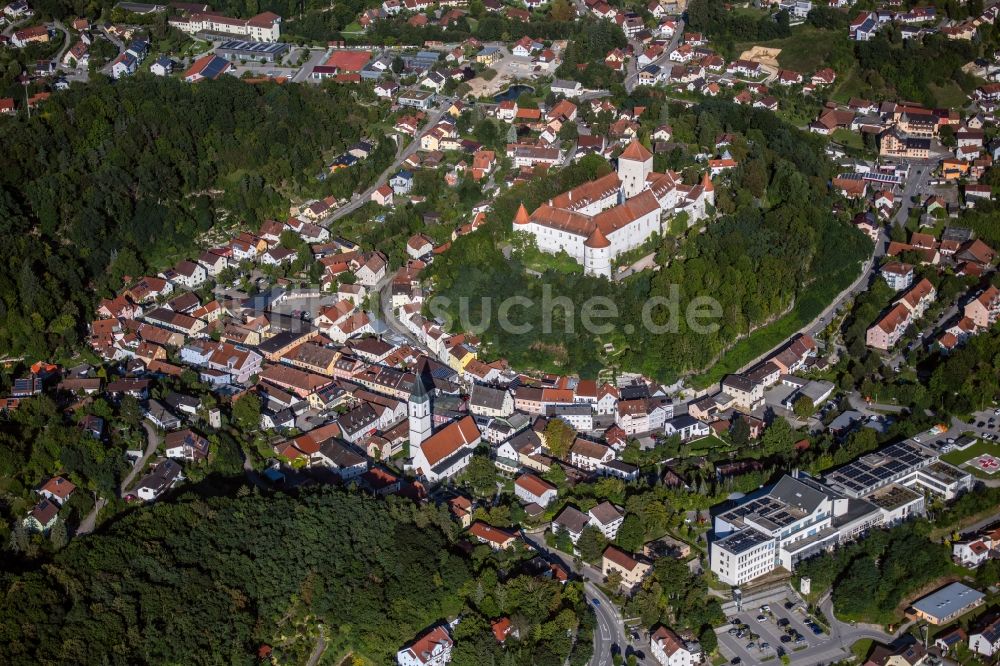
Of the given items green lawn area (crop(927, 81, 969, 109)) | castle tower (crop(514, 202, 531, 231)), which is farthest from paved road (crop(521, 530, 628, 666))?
green lawn area (crop(927, 81, 969, 109))

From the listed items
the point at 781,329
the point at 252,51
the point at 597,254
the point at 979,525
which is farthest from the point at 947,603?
the point at 252,51

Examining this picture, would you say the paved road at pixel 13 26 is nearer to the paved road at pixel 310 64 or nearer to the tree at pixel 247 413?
the paved road at pixel 310 64

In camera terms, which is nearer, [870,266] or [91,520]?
[91,520]

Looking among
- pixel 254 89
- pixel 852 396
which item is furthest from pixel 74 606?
pixel 254 89

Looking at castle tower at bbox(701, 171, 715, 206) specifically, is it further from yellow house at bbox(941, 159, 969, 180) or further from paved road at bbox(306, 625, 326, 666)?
paved road at bbox(306, 625, 326, 666)

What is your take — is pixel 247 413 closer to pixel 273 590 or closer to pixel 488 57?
pixel 273 590

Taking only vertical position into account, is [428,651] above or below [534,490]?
below

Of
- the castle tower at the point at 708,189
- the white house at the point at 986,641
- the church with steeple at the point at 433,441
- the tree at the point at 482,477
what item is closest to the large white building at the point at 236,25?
the castle tower at the point at 708,189
